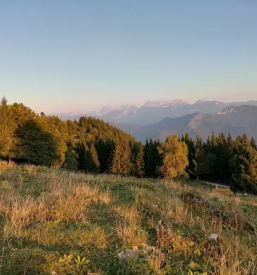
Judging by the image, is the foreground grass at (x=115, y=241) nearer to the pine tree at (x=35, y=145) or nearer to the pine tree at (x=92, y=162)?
the pine tree at (x=35, y=145)

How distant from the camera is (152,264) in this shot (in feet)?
12.2

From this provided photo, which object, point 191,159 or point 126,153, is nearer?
point 126,153

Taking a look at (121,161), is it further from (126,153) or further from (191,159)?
(191,159)

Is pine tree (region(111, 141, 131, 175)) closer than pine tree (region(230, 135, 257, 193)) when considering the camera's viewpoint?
No

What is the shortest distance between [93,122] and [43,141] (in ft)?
318

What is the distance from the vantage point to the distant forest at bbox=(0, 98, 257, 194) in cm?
4503

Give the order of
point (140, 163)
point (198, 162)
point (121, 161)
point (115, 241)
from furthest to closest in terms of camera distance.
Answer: point (140, 163) → point (121, 161) → point (198, 162) → point (115, 241)

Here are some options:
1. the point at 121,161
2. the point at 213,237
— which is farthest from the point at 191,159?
the point at 213,237

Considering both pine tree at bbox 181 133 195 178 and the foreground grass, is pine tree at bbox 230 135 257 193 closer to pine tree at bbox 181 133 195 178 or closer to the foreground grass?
pine tree at bbox 181 133 195 178

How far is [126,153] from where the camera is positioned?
70.8 metres

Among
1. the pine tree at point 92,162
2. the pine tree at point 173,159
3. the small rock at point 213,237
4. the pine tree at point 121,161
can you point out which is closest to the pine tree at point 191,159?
the pine tree at point 173,159

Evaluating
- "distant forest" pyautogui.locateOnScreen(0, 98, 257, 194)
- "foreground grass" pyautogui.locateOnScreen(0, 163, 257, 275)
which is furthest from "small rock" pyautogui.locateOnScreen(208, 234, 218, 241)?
"distant forest" pyautogui.locateOnScreen(0, 98, 257, 194)

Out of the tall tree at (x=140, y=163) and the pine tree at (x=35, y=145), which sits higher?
the pine tree at (x=35, y=145)

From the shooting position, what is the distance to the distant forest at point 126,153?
148ft
